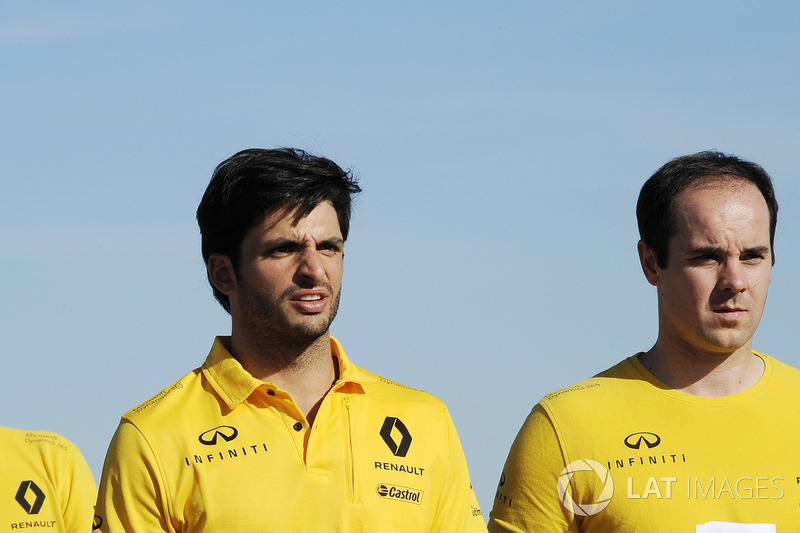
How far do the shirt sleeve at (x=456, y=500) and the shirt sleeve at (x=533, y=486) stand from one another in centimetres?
25

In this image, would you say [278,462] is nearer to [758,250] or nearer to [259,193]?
[259,193]

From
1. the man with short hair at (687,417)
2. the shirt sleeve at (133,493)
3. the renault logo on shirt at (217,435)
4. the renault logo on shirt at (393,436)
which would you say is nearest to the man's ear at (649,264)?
the man with short hair at (687,417)

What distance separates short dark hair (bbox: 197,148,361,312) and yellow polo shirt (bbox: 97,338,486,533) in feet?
2.06

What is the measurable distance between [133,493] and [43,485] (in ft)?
8.41

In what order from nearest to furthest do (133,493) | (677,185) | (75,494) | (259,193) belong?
(133,493) < (259,193) < (677,185) < (75,494)

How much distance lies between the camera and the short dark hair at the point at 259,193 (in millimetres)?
6492

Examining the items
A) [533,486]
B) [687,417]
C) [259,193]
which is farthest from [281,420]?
[687,417]

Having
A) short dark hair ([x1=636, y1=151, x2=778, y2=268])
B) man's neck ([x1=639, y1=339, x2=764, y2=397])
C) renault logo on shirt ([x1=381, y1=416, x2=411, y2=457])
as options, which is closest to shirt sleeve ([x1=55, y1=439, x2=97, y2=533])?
renault logo on shirt ([x1=381, y1=416, x2=411, y2=457])

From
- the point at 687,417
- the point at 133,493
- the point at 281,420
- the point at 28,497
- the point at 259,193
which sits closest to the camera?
the point at 133,493

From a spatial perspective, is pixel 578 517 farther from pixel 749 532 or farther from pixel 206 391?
pixel 206 391

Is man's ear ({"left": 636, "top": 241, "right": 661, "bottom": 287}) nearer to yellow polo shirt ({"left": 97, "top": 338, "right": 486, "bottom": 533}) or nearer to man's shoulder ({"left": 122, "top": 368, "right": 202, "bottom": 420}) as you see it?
yellow polo shirt ({"left": 97, "top": 338, "right": 486, "bottom": 533})

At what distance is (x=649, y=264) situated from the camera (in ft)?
23.0

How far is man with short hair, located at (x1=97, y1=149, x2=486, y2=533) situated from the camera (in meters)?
6.00

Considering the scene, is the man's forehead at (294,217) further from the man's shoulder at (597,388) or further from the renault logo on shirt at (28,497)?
the renault logo on shirt at (28,497)
